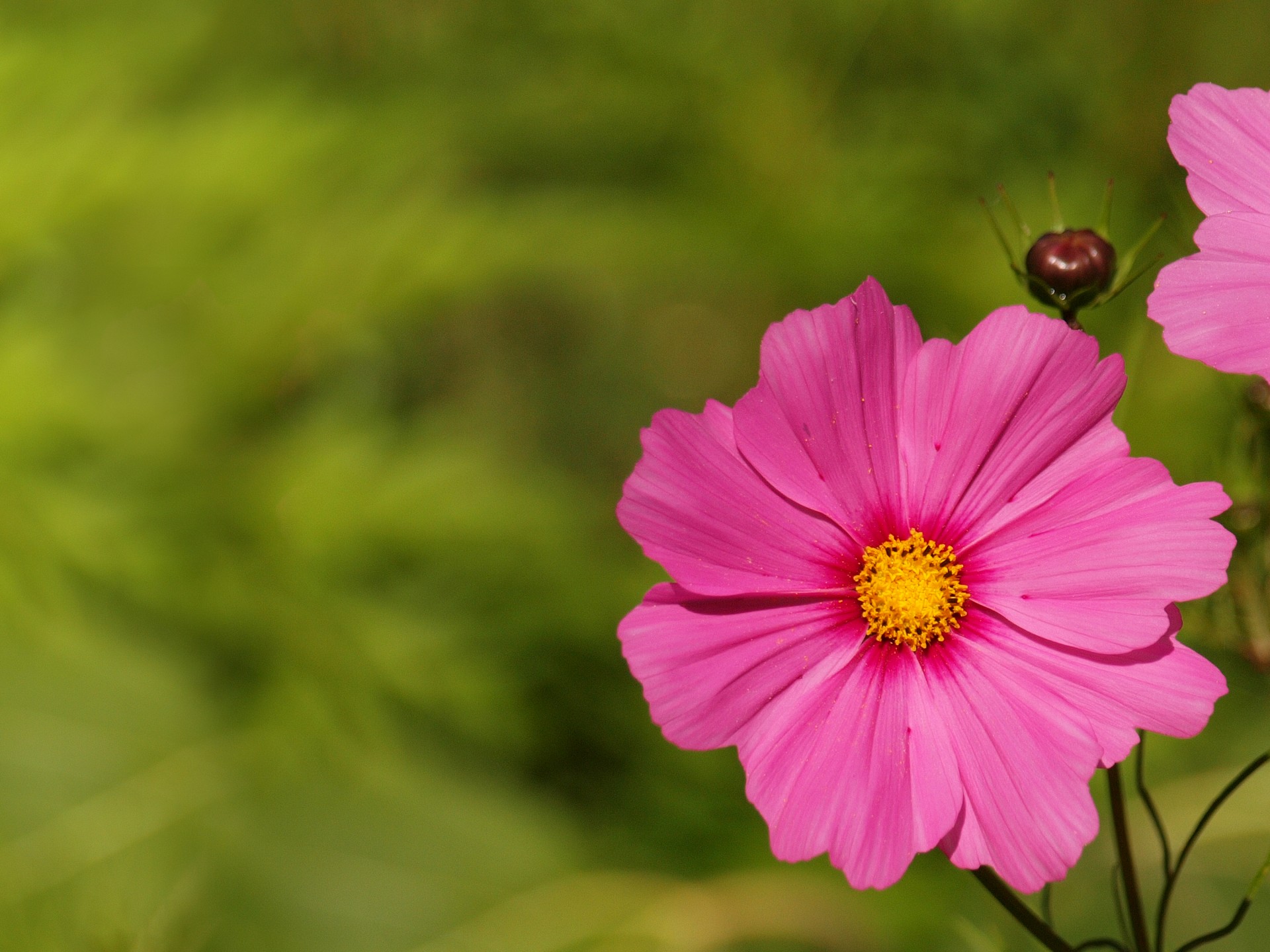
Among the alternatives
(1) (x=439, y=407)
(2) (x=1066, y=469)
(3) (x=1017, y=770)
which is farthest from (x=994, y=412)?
(1) (x=439, y=407)

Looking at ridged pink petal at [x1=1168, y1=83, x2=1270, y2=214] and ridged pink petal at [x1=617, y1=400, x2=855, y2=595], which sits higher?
ridged pink petal at [x1=1168, y1=83, x2=1270, y2=214]

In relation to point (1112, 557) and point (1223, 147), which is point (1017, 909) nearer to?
point (1112, 557)

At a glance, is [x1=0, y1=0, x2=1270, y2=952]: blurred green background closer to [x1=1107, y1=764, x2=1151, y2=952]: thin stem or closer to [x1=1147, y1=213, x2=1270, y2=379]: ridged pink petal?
[x1=1107, y1=764, x2=1151, y2=952]: thin stem

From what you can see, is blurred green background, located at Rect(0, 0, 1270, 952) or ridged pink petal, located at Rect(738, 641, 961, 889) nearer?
ridged pink petal, located at Rect(738, 641, 961, 889)

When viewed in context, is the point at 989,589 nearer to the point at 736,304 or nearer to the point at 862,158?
the point at 862,158

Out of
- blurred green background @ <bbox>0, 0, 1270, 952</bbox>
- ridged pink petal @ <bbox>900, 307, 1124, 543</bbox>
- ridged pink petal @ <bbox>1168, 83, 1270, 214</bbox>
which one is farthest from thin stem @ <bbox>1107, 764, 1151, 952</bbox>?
blurred green background @ <bbox>0, 0, 1270, 952</bbox>

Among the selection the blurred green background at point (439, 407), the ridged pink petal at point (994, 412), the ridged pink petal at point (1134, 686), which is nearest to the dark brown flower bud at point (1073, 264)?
the ridged pink petal at point (994, 412)

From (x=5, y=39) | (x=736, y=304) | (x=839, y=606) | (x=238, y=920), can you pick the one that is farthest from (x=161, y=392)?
(x=839, y=606)
